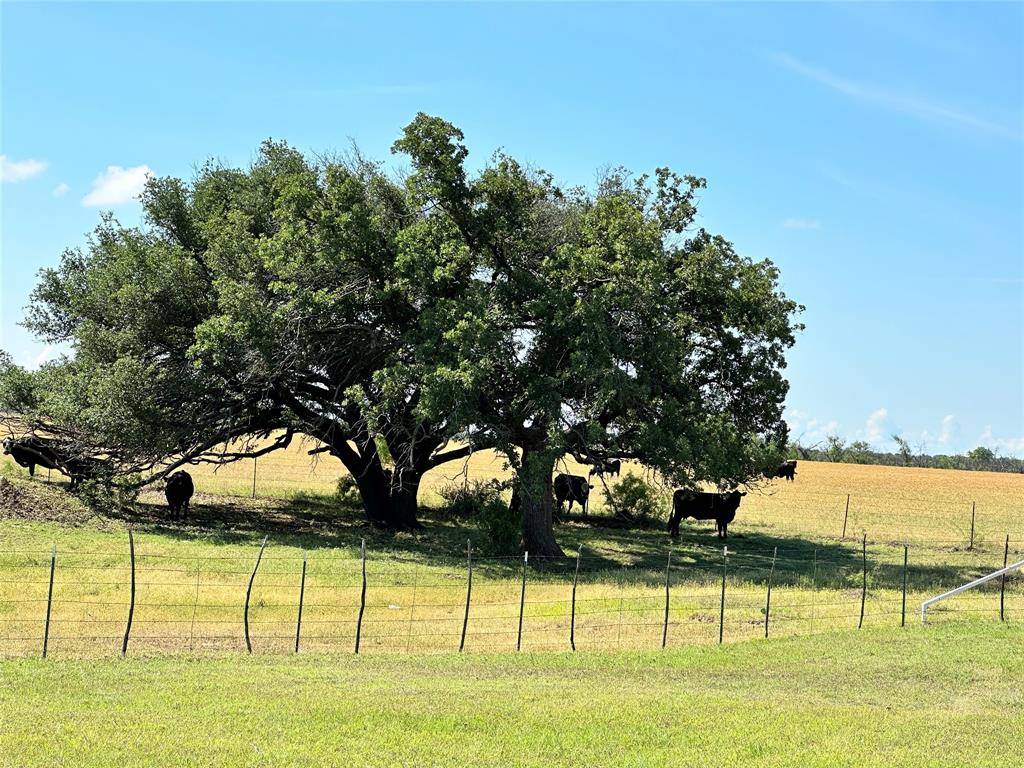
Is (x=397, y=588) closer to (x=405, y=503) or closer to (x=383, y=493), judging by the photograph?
(x=405, y=503)

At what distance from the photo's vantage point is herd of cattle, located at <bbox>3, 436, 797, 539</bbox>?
3033 cm

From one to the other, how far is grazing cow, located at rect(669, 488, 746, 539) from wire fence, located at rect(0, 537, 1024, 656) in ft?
24.4

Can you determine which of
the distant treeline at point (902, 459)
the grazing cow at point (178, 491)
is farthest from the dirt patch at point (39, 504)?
the distant treeline at point (902, 459)

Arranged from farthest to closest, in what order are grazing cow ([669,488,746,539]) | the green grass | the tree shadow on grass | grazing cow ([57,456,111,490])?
grazing cow ([669,488,746,539]) < grazing cow ([57,456,111,490]) < the tree shadow on grass < the green grass

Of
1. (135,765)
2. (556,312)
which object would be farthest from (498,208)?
(135,765)

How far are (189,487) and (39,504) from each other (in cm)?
448

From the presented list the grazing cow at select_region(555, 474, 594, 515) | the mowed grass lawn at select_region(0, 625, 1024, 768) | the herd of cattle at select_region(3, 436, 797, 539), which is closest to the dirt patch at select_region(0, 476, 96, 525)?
the herd of cattle at select_region(3, 436, 797, 539)

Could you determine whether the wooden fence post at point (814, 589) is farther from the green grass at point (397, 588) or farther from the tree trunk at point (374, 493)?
the tree trunk at point (374, 493)

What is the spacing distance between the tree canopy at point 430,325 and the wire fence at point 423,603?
3.45 metres

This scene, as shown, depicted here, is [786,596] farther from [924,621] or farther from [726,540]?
[726,540]

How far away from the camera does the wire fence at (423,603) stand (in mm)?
16016

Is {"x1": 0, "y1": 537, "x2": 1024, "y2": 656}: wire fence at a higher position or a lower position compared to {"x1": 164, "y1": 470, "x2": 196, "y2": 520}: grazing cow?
lower

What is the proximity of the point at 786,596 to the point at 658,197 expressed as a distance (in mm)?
12096

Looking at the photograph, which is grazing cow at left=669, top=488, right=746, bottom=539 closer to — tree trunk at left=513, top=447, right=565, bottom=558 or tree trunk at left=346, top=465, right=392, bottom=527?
tree trunk at left=513, top=447, right=565, bottom=558
